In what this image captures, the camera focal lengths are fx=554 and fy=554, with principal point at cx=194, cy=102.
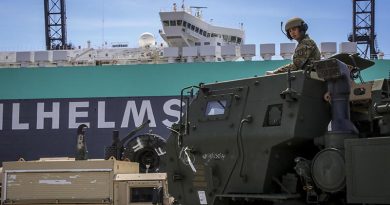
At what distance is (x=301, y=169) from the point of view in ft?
20.3

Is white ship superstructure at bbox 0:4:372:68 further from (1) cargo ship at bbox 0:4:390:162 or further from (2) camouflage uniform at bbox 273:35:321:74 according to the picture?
(2) camouflage uniform at bbox 273:35:321:74

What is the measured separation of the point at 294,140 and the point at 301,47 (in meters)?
1.44

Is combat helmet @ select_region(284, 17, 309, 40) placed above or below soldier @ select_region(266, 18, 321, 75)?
above

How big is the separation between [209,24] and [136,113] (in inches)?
652

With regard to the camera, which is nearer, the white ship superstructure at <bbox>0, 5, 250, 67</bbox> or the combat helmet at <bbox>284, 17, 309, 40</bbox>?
the combat helmet at <bbox>284, 17, 309, 40</bbox>

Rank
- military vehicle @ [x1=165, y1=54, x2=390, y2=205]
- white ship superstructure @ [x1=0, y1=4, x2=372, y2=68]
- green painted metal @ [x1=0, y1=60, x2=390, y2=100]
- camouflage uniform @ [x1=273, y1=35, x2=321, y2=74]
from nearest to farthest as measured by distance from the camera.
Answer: military vehicle @ [x1=165, y1=54, x2=390, y2=205] → camouflage uniform @ [x1=273, y1=35, x2=321, y2=74] → green painted metal @ [x1=0, y1=60, x2=390, y2=100] → white ship superstructure @ [x1=0, y1=4, x2=372, y2=68]

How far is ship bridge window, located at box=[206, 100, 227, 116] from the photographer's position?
7.11 m

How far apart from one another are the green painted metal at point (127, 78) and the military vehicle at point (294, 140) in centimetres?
1770

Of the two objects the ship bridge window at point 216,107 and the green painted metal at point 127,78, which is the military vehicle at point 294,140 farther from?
the green painted metal at point 127,78

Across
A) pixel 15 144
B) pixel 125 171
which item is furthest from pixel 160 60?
pixel 125 171

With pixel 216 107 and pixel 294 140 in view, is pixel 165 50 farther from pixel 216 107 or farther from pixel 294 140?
pixel 294 140

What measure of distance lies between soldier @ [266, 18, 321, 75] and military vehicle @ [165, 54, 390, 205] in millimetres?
346

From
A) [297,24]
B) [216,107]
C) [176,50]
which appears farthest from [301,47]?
[176,50]

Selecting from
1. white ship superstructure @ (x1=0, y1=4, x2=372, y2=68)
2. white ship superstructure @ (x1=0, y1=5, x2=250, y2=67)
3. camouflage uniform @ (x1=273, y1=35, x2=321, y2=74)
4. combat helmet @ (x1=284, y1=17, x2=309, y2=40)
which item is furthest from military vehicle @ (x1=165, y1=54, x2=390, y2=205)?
white ship superstructure @ (x1=0, y1=5, x2=250, y2=67)
